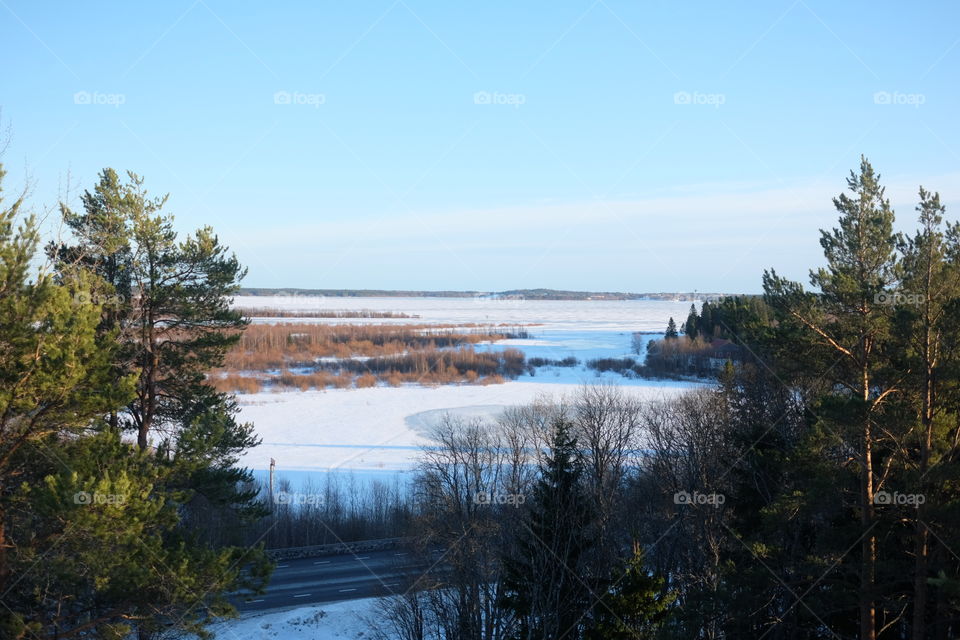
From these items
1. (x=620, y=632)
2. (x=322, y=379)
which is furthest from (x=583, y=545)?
(x=322, y=379)

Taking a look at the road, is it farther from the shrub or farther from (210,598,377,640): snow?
the shrub

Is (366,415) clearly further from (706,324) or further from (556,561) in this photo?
(706,324)

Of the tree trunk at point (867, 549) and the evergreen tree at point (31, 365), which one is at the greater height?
the evergreen tree at point (31, 365)

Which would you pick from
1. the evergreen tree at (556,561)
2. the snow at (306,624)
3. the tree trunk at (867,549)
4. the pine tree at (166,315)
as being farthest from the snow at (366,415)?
the tree trunk at (867,549)

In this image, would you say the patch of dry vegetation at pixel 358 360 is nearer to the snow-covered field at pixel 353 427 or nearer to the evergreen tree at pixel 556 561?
the snow-covered field at pixel 353 427

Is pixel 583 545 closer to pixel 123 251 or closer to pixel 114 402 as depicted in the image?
pixel 114 402

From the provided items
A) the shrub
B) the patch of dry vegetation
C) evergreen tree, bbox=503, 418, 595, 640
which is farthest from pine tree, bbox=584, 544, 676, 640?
the shrub

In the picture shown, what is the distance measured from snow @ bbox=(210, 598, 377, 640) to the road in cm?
71

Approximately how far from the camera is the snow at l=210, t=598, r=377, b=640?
68.7 ft

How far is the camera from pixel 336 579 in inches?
1029

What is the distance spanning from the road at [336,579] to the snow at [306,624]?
0.71 meters

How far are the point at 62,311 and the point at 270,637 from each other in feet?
47.3

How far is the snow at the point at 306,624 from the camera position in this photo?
68.7 feet

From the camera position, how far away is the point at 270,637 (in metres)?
20.8
